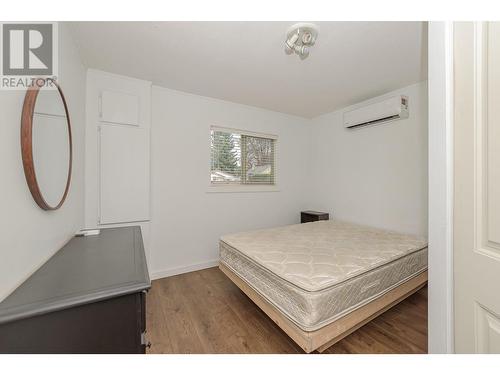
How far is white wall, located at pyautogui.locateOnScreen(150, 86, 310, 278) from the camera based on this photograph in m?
2.68

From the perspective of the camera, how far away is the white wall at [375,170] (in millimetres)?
2561

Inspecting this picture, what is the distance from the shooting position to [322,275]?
1.46 meters

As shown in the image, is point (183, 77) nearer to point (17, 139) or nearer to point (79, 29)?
point (79, 29)

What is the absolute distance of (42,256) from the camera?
1144 mm

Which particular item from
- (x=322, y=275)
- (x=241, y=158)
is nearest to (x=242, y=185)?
(x=241, y=158)

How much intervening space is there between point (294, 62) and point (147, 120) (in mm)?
1819

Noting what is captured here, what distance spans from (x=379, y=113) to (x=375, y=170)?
0.79 meters

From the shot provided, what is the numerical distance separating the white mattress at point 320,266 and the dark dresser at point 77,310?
909 millimetres

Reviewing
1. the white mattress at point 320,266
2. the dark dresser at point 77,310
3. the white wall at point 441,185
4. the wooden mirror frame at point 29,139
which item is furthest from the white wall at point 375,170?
the wooden mirror frame at point 29,139

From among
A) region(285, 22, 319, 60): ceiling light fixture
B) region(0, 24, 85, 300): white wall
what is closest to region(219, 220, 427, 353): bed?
region(0, 24, 85, 300): white wall

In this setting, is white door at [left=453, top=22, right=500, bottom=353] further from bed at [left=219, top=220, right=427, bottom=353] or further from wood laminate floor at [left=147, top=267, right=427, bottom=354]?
wood laminate floor at [left=147, top=267, right=427, bottom=354]

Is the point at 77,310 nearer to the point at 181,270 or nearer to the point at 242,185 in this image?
the point at 181,270

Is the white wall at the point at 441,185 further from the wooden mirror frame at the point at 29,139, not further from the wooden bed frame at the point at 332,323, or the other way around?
the wooden mirror frame at the point at 29,139
